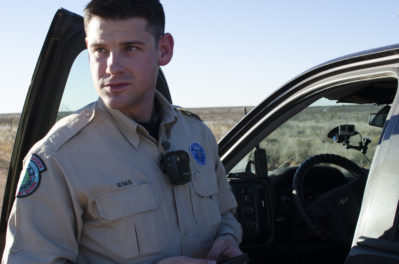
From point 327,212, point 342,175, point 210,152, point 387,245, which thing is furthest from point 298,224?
point 387,245

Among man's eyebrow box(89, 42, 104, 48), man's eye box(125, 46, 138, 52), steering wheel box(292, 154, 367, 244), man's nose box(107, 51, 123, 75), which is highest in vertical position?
man's eyebrow box(89, 42, 104, 48)

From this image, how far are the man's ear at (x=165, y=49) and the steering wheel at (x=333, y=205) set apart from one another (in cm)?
140

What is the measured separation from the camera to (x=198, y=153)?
2.05m

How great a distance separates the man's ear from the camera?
197cm

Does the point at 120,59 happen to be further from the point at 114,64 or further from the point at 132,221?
the point at 132,221

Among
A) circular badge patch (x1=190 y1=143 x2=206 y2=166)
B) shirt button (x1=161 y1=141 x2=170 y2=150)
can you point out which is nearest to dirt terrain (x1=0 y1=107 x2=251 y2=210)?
circular badge patch (x1=190 y1=143 x2=206 y2=166)

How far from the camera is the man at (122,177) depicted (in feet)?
4.82

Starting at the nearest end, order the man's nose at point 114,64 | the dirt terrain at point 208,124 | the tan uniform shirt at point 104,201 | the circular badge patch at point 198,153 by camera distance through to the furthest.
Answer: the tan uniform shirt at point 104,201
the man's nose at point 114,64
the circular badge patch at point 198,153
the dirt terrain at point 208,124

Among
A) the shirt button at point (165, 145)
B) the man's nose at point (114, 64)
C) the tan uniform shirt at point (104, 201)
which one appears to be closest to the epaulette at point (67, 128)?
the tan uniform shirt at point (104, 201)

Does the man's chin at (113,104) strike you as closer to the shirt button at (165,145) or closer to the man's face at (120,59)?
the man's face at (120,59)

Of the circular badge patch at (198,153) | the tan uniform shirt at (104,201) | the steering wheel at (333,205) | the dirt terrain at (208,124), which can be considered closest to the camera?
the tan uniform shirt at (104,201)

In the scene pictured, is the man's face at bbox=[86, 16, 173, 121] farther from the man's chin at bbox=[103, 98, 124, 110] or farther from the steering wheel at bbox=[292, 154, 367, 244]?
the steering wheel at bbox=[292, 154, 367, 244]

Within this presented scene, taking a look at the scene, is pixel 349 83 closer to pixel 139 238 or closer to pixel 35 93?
pixel 139 238

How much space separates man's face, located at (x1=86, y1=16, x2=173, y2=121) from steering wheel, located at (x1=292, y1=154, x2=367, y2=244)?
157 cm
